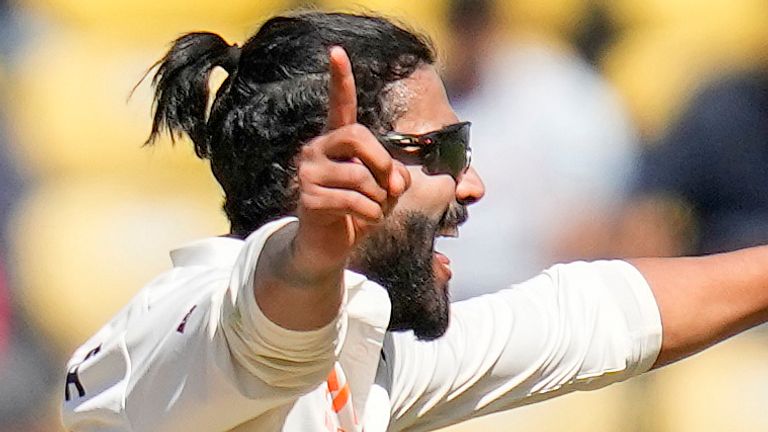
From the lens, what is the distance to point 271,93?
1.67m

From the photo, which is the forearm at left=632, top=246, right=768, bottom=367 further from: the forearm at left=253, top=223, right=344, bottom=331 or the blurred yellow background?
the blurred yellow background

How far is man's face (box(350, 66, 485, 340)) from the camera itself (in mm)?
1654

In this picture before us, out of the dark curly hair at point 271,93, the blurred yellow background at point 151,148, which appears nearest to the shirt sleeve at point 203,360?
the dark curly hair at point 271,93

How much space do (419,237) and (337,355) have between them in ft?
1.54

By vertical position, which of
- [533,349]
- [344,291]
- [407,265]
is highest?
[344,291]

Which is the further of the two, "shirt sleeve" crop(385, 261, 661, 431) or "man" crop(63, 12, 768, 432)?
"shirt sleeve" crop(385, 261, 661, 431)

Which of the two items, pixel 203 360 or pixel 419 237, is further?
pixel 419 237

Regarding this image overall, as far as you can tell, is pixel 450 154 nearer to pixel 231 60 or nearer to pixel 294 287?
pixel 231 60

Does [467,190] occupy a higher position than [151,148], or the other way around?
[467,190]

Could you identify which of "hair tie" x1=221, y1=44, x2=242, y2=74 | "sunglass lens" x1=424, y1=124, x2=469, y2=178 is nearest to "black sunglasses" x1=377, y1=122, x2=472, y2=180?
"sunglass lens" x1=424, y1=124, x2=469, y2=178

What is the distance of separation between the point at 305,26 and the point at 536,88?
1.26 metres

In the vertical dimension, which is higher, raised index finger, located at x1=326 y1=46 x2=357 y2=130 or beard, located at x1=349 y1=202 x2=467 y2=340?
raised index finger, located at x1=326 y1=46 x2=357 y2=130

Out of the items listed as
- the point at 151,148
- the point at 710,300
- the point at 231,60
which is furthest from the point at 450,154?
the point at 151,148

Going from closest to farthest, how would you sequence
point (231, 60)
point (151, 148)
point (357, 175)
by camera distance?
point (357, 175)
point (231, 60)
point (151, 148)
